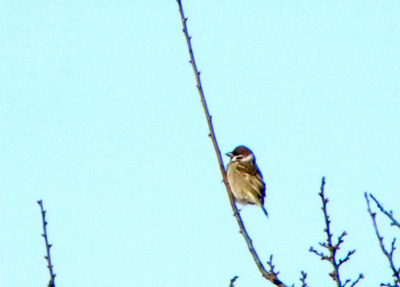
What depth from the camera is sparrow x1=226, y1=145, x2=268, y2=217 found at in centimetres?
1010

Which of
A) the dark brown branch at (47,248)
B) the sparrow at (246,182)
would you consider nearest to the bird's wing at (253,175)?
the sparrow at (246,182)

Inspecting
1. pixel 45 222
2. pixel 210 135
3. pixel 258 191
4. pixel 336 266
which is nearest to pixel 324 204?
pixel 336 266

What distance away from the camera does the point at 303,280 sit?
5.16 meters

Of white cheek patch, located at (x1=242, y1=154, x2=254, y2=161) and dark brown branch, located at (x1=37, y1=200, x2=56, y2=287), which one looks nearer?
dark brown branch, located at (x1=37, y1=200, x2=56, y2=287)

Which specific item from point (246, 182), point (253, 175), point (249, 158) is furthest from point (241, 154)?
point (246, 182)

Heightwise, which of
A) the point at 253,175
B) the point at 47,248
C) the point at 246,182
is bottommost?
the point at 47,248

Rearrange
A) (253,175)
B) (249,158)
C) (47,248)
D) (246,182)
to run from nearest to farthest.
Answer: (47,248), (246,182), (253,175), (249,158)

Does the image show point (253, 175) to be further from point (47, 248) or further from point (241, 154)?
point (47, 248)

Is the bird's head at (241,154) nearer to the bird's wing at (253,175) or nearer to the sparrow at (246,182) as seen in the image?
the sparrow at (246,182)

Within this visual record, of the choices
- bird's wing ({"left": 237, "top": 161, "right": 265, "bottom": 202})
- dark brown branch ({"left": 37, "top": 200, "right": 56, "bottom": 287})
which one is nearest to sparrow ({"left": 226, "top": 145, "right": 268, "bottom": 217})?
bird's wing ({"left": 237, "top": 161, "right": 265, "bottom": 202})

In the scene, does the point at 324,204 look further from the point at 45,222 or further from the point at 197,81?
the point at 45,222

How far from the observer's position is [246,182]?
33.4 feet

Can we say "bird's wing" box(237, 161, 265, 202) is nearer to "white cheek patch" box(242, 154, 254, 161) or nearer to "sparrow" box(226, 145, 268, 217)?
"sparrow" box(226, 145, 268, 217)

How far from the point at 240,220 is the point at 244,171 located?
550 cm
